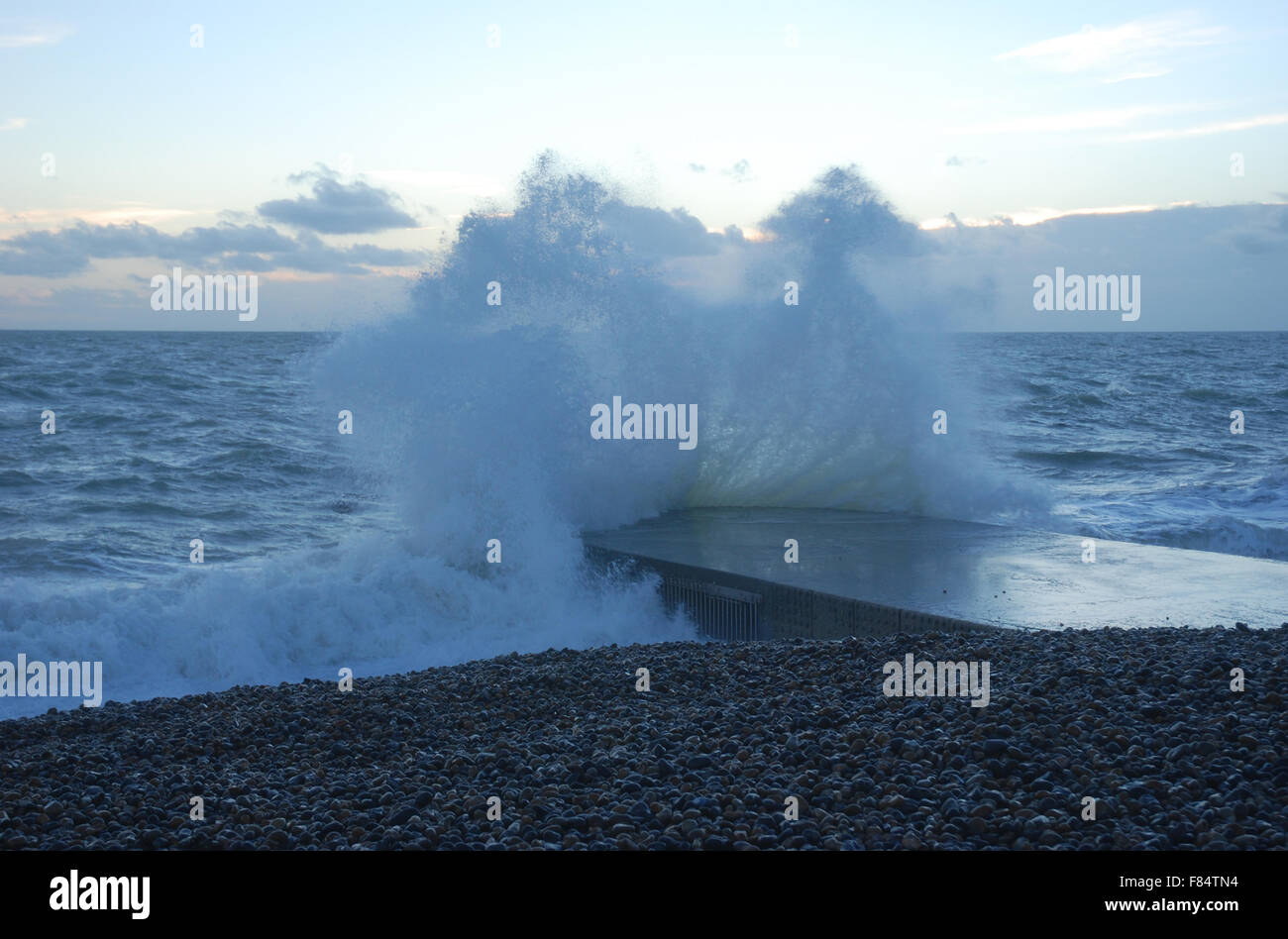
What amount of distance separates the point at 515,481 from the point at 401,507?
4.65 feet

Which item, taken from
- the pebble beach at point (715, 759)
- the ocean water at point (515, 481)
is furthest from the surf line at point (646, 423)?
the pebble beach at point (715, 759)

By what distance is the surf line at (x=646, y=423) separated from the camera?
12.9 metres

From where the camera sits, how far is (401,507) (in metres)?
12.0

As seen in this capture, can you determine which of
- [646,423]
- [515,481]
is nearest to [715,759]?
[515,481]

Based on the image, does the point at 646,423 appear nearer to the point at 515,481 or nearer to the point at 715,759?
the point at 515,481

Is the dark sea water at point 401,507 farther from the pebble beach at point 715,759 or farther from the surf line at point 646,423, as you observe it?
the pebble beach at point 715,759

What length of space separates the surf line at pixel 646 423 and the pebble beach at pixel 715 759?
7021 mm

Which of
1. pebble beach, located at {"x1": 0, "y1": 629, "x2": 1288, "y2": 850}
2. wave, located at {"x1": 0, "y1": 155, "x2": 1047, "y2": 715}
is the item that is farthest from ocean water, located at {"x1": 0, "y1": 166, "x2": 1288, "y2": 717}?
pebble beach, located at {"x1": 0, "y1": 629, "x2": 1288, "y2": 850}

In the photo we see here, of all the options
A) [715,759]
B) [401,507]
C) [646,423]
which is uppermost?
[646,423]

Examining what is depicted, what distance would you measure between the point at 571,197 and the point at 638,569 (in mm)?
6472

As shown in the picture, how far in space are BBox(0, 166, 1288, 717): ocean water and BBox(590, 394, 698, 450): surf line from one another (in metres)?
0.14

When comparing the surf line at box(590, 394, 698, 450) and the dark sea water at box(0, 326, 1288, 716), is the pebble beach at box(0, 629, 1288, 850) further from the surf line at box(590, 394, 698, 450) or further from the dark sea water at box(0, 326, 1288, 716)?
the surf line at box(590, 394, 698, 450)
